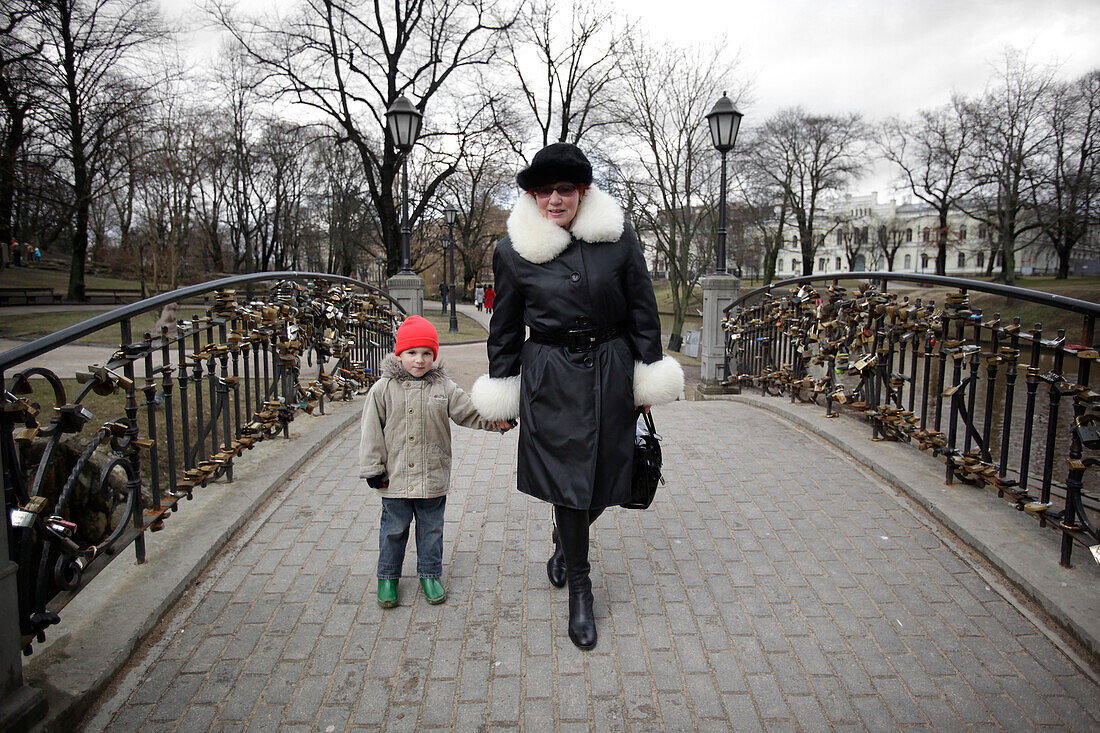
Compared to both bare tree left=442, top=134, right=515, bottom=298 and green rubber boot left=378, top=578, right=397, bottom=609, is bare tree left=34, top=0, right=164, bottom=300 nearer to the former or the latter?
bare tree left=442, top=134, right=515, bottom=298

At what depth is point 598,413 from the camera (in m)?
2.53

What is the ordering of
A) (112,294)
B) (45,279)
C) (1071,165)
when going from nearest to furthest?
1. (112,294)
2. (45,279)
3. (1071,165)

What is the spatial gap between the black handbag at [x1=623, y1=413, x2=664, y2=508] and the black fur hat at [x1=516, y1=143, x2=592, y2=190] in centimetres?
103

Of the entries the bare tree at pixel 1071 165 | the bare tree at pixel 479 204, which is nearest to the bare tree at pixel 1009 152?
the bare tree at pixel 1071 165

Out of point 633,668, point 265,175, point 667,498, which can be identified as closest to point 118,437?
point 633,668

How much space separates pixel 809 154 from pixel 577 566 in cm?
4749

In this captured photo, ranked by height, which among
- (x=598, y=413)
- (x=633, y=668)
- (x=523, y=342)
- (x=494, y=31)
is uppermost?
(x=494, y=31)

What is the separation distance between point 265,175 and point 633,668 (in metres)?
41.5

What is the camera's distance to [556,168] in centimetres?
254

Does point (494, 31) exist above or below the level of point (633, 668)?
above

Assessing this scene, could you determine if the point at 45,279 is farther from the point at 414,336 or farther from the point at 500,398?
the point at 500,398

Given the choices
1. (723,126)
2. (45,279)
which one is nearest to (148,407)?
(723,126)

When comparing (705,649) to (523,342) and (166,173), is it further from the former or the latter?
(166,173)

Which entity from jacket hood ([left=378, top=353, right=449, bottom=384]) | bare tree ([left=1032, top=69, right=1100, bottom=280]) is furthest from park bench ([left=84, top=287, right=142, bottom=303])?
bare tree ([left=1032, top=69, right=1100, bottom=280])
